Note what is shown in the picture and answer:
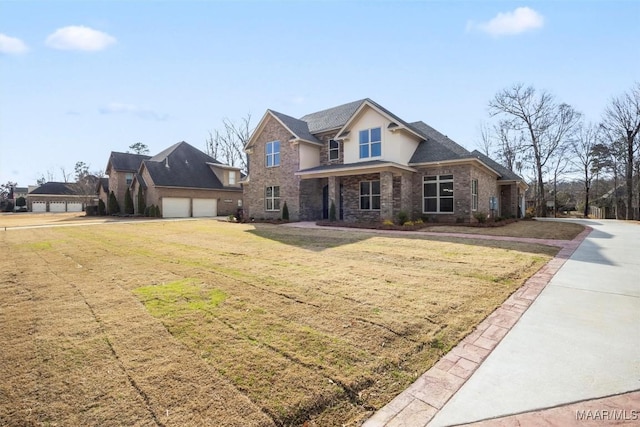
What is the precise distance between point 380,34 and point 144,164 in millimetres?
26728

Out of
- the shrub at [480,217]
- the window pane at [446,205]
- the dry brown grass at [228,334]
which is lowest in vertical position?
the dry brown grass at [228,334]

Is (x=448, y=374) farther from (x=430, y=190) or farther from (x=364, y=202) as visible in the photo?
(x=430, y=190)

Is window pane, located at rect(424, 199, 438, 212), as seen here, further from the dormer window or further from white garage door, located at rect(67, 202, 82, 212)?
white garage door, located at rect(67, 202, 82, 212)

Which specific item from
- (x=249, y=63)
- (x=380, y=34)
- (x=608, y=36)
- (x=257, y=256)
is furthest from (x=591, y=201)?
(x=257, y=256)

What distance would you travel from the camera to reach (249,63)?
50.6ft

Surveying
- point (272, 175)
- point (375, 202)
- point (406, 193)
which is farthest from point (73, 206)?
point (406, 193)

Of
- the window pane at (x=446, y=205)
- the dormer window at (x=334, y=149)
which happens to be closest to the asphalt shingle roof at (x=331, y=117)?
the dormer window at (x=334, y=149)

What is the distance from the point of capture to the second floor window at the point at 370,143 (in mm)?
18109

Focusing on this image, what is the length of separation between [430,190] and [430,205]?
0.89 metres

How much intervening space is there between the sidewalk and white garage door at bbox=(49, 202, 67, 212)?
69.8 meters

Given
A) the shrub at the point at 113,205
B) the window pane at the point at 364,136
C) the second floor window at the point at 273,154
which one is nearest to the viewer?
the window pane at the point at 364,136

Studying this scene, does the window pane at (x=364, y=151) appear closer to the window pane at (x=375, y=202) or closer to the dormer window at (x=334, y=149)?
the dormer window at (x=334, y=149)

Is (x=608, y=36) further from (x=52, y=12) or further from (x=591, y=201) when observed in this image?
(x=591, y=201)

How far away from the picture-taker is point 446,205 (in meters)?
17.2
